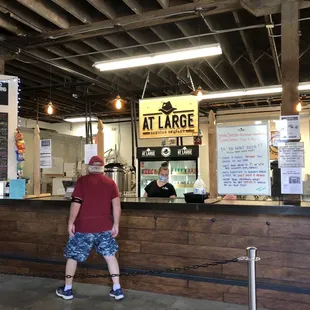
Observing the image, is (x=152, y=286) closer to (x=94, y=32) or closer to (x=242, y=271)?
(x=242, y=271)

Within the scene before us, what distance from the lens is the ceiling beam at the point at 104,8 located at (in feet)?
15.5

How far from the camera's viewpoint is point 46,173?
11.6 metres

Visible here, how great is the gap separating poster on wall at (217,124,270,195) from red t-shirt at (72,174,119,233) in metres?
1.30

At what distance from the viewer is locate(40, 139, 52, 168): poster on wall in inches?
216

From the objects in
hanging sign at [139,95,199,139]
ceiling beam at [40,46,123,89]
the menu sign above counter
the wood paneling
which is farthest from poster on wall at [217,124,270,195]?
ceiling beam at [40,46,123,89]

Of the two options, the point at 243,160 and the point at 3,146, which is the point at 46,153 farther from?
the point at 243,160

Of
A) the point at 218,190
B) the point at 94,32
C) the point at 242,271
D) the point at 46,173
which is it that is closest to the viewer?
the point at 242,271

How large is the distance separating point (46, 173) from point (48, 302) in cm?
806

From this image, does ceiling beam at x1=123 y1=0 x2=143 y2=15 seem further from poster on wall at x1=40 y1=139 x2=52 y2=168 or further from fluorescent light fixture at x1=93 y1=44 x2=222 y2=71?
poster on wall at x1=40 y1=139 x2=52 y2=168

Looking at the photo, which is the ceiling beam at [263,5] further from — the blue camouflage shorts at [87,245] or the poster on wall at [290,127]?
the blue camouflage shorts at [87,245]

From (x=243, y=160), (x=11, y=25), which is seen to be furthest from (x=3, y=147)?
(x=243, y=160)

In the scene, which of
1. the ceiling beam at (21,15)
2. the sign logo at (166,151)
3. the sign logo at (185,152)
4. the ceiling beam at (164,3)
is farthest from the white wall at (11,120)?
the sign logo at (185,152)

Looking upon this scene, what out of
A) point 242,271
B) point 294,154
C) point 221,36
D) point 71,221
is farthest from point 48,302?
point 221,36

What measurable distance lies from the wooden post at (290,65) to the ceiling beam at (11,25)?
3.93 m
